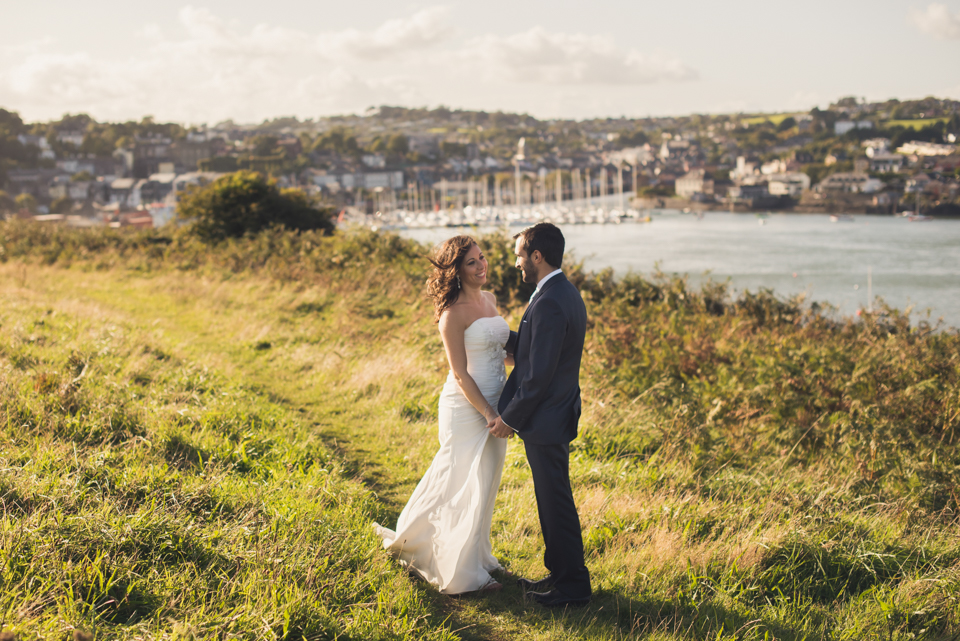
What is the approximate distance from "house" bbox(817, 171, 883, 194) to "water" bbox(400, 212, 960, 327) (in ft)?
44.3

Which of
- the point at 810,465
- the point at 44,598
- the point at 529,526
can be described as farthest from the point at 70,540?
the point at 810,465

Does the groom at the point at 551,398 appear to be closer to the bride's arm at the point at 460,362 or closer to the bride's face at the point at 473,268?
the bride's arm at the point at 460,362

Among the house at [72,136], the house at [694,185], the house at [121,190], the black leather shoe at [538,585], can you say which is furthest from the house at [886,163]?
the house at [72,136]

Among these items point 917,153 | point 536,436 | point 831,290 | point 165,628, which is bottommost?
point 831,290

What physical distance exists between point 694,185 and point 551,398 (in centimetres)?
13044

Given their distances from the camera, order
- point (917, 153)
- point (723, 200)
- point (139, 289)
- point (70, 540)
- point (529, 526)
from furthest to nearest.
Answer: point (917, 153) → point (723, 200) → point (139, 289) → point (529, 526) → point (70, 540)

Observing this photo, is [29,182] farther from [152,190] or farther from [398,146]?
[398,146]

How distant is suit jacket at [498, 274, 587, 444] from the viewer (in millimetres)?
3080

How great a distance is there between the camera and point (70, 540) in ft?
9.98

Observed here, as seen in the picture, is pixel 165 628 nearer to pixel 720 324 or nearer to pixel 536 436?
pixel 536 436

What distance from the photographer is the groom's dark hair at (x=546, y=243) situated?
3150mm

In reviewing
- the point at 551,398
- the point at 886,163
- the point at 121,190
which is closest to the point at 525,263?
the point at 551,398

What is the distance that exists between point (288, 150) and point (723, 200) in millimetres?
76138

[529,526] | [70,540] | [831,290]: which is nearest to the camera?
[70,540]
